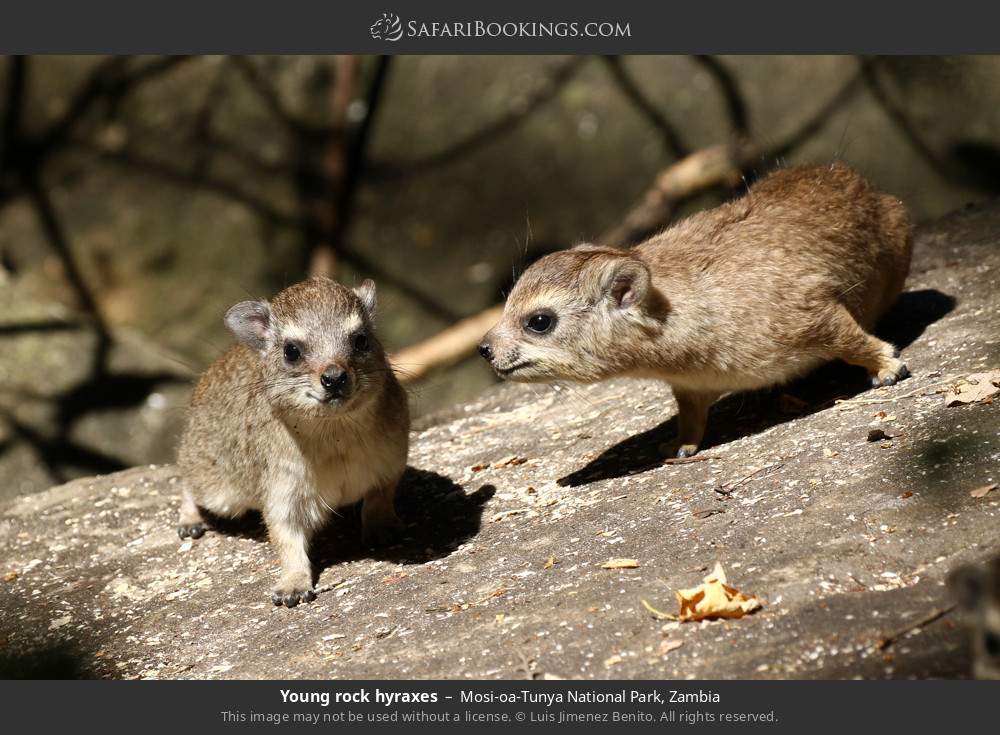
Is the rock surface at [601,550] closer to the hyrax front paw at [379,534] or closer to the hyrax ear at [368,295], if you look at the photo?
the hyrax front paw at [379,534]

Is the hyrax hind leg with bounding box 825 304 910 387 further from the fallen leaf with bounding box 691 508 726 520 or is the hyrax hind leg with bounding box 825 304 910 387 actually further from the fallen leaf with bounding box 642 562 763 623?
the fallen leaf with bounding box 642 562 763 623

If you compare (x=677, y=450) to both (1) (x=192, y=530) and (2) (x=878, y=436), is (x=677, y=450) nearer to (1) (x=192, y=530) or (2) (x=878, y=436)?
(2) (x=878, y=436)

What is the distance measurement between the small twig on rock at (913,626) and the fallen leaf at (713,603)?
2.08 feet

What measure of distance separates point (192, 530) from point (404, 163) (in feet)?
24.6

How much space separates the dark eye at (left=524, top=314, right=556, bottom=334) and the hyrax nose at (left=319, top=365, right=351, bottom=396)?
1280 mm

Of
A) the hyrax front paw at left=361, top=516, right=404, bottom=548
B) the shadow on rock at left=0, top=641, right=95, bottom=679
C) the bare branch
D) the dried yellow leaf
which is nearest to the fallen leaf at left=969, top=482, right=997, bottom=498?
the dried yellow leaf

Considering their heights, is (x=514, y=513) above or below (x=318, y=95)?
below

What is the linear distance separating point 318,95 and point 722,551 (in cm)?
1052

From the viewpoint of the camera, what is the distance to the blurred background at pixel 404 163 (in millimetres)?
13672

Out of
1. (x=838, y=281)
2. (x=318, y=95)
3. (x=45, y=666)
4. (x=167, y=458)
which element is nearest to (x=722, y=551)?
(x=838, y=281)

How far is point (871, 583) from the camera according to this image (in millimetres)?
5070

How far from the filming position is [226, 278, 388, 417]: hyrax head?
252 inches

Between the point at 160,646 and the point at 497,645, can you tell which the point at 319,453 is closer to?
the point at 160,646

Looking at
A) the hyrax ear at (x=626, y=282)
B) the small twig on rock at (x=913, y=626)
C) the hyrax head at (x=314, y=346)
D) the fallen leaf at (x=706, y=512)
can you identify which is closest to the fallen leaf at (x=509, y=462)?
the hyrax head at (x=314, y=346)
